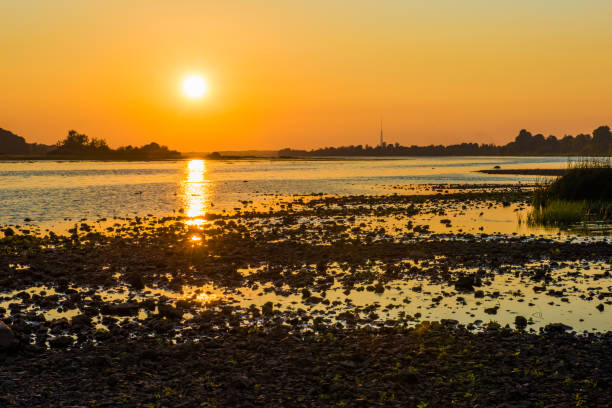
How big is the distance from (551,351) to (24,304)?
14.5 metres

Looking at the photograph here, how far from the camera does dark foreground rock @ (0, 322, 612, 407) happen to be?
32.7 ft

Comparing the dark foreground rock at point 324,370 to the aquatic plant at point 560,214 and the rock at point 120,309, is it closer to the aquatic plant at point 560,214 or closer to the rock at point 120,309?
the rock at point 120,309

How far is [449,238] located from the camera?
1150 inches

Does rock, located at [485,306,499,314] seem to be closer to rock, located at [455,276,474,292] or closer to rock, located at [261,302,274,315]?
rock, located at [455,276,474,292]

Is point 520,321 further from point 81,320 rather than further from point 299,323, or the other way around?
point 81,320

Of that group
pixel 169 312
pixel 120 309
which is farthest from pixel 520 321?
pixel 120 309

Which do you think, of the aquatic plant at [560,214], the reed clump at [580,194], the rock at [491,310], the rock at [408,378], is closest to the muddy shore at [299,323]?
the rock at [408,378]

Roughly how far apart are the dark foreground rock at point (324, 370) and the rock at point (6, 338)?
239 mm

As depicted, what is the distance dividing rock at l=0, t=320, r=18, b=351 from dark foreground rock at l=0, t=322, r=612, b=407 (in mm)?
239

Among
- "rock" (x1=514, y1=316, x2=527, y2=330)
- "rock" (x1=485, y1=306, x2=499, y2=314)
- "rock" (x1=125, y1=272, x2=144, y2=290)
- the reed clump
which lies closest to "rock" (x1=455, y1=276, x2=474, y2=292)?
"rock" (x1=485, y1=306, x2=499, y2=314)

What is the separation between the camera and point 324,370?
36.8 ft

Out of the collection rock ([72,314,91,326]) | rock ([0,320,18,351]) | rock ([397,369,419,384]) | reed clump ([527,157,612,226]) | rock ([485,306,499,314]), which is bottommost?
rock ([485,306,499,314])

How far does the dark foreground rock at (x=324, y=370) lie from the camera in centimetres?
998

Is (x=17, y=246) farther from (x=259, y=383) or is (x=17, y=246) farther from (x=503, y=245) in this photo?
(x=503, y=245)
